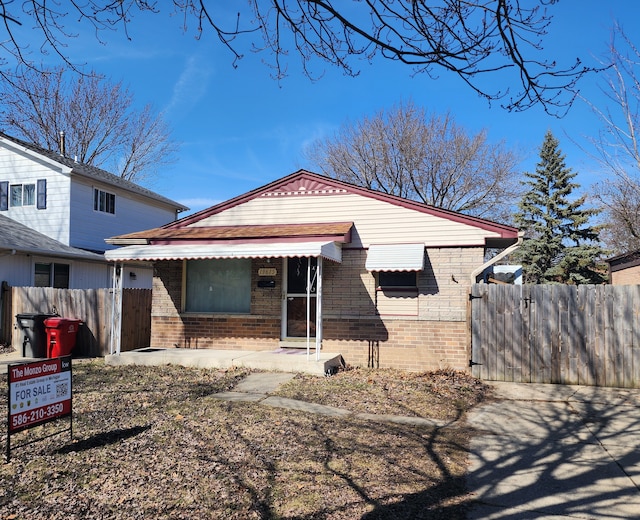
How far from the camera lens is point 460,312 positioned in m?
9.98

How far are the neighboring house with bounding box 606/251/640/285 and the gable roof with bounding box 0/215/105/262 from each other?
21.6 m

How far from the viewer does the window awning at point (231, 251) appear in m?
9.46

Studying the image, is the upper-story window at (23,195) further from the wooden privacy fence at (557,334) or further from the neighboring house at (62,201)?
the wooden privacy fence at (557,334)

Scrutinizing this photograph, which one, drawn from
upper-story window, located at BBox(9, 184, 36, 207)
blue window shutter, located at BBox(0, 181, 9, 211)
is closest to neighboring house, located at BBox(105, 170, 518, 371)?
upper-story window, located at BBox(9, 184, 36, 207)

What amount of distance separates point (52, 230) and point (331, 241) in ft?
42.8

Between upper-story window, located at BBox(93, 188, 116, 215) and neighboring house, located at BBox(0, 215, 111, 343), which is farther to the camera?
upper-story window, located at BBox(93, 188, 116, 215)

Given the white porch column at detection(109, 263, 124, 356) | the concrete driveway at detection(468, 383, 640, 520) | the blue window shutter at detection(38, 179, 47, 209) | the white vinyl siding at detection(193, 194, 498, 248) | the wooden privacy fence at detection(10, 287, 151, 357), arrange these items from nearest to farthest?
the concrete driveway at detection(468, 383, 640, 520) < the white vinyl siding at detection(193, 194, 498, 248) < the white porch column at detection(109, 263, 124, 356) < the wooden privacy fence at detection(10, 287, 151, 357) < the blue window shutter at detection(38, 179, 47, 209)

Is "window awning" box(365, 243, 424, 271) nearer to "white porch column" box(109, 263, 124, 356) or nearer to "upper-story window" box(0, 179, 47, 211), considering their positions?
"white porch column" box(109, 263, 124, 356)

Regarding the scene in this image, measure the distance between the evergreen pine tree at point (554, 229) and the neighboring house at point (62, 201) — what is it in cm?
2283

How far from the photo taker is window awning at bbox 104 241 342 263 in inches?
372

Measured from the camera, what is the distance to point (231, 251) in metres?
9.97

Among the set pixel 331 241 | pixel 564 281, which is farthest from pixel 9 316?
pixel 564 281

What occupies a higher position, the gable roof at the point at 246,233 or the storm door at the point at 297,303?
the gable roof at the point at 246,233

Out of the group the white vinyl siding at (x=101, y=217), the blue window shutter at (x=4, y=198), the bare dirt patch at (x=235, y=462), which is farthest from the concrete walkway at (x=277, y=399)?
the blue window shutter at (x=4, y=198)
